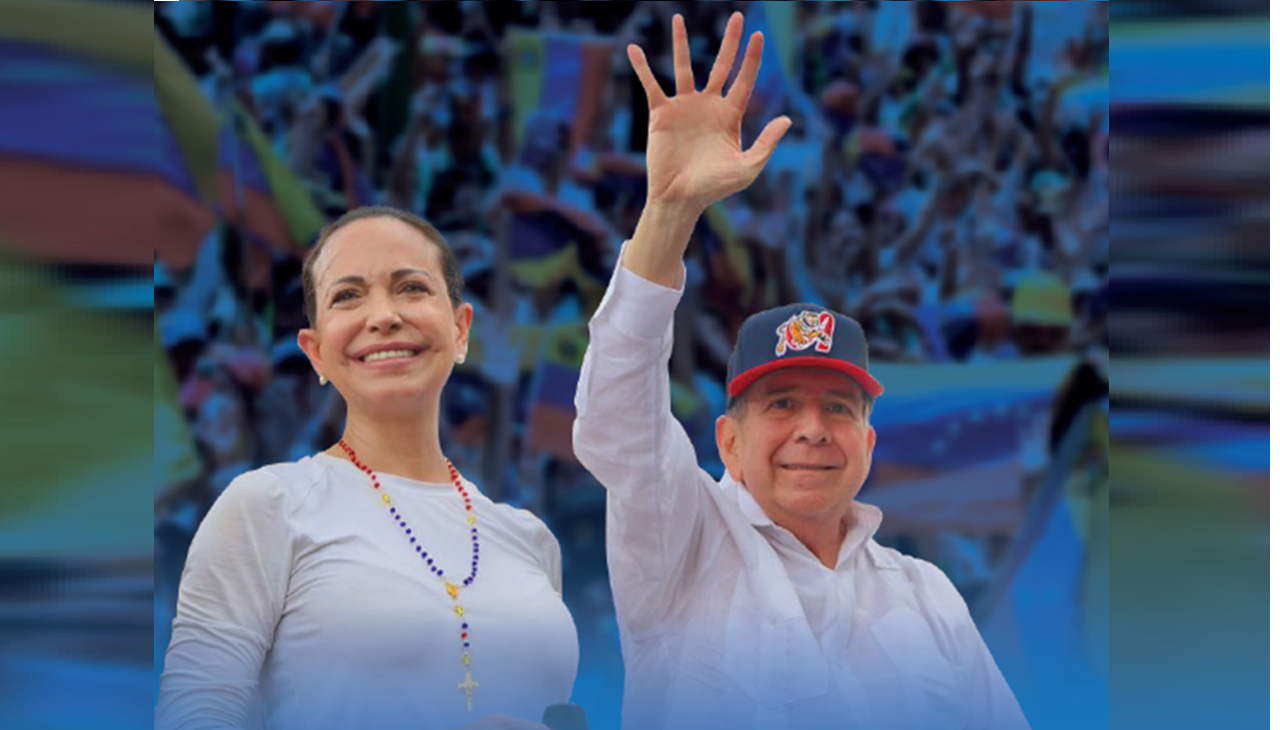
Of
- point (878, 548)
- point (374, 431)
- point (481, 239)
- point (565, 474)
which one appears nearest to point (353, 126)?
point (481, 239)

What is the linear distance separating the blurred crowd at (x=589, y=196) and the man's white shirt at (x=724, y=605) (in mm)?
1289

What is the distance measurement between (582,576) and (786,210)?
4.33ft

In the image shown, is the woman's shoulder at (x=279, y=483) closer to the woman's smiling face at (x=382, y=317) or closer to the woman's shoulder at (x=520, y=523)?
the woman's smiling face at (x=382, y=317)

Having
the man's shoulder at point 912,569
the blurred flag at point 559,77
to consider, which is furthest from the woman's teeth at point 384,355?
the blurred flag at point 559,77

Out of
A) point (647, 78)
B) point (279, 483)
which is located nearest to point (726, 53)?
point (647, 78)

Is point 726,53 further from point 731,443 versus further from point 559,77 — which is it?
point 559,77

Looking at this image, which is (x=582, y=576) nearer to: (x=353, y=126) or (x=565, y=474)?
(x=565, y=474)

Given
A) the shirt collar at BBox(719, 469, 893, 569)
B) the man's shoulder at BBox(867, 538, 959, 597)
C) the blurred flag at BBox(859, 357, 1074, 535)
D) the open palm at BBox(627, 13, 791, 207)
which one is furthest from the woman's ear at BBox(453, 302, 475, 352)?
the blurred flag at BBox(859, 357, 1074, 535)

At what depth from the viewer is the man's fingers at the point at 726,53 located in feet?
9.98

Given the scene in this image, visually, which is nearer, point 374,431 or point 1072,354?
point 374,431

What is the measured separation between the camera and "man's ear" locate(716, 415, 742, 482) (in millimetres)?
3371

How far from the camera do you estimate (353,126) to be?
4.69 meters

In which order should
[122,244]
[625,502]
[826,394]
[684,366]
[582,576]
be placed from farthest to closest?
[684,366] < [582,576] < [826,394] < [625,502] < [122,244]

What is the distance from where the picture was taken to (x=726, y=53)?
3.06 m
